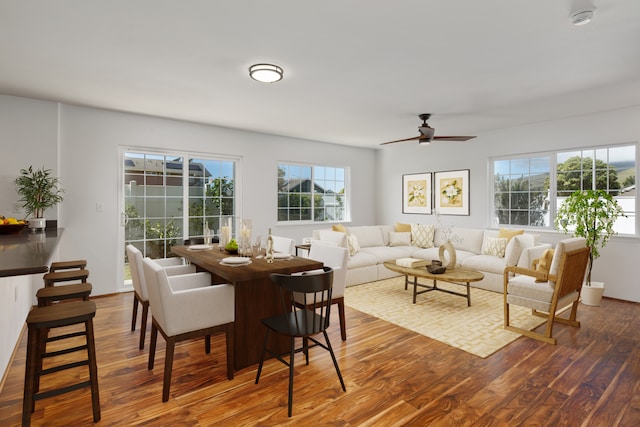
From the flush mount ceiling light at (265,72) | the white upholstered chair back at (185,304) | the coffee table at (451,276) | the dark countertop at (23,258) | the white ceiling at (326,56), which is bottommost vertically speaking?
the coffee table at (451,276)

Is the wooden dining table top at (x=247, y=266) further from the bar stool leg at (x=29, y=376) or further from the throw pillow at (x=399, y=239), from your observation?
the throw pillow at (x=399, y=239)

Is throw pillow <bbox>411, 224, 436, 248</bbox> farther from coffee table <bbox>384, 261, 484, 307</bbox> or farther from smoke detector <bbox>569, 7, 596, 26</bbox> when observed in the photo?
smoke detector <bbox>569, 7, 596, 26</bbox>

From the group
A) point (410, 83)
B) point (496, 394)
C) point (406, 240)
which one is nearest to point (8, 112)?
point (410, 83)

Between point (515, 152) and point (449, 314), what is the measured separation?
10.7ft

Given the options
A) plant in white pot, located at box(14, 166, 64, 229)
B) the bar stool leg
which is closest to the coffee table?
the bar stool leg

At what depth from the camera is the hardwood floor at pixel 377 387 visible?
208 centimetres

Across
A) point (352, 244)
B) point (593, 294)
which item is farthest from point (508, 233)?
point (352, 244)

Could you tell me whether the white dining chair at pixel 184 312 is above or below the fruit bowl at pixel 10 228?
below

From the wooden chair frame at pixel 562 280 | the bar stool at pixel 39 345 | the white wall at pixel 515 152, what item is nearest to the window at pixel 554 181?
the white wall at pixel 515 152

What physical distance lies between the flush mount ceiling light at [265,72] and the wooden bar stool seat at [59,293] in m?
2.29

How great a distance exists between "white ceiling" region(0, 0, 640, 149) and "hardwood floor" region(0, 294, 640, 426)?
257cm

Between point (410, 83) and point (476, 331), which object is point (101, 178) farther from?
point (476, 331)

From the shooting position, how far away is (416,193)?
718 cm

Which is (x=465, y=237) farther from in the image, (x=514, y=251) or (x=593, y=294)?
(x=593, y=294)
